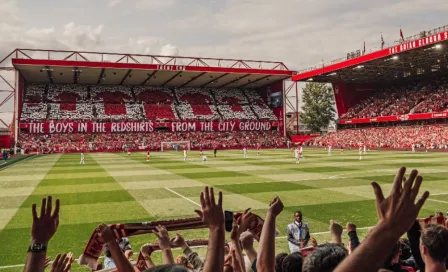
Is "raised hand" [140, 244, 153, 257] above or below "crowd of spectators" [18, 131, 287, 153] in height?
below

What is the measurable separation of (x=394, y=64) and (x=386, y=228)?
59092mm

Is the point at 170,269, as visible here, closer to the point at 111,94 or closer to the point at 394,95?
the point at 394,95

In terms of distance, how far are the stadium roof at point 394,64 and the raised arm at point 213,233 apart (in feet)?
150

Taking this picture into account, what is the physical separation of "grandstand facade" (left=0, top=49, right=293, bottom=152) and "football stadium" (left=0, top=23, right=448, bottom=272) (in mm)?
282

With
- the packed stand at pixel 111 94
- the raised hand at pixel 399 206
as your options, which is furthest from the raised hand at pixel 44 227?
the packed stand at pixel 111 94

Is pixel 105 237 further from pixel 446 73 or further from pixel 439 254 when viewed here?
pixel 446 73

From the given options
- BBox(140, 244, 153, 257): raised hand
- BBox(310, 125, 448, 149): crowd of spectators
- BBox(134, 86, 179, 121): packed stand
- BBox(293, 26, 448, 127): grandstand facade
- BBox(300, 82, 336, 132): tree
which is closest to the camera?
BBox(140, 244, 153, 257): raised hand

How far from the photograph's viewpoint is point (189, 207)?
15570 mm

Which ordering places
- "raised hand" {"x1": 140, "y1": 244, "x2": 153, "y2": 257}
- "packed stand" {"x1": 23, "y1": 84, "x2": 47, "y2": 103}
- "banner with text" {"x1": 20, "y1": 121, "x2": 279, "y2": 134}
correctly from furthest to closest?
"packed stand" {"x1": 23, "y1": 84, "x2": 47, "y2": 103}, "banner with text" {"x1": 20, "y1": 121, "x2": 279, "y2": 134}, "raised hand" {"x1": 140, "y1": 244, "x2": 153, "y2": 257}

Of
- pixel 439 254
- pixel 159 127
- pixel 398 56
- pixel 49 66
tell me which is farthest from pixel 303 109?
pixel 439 254

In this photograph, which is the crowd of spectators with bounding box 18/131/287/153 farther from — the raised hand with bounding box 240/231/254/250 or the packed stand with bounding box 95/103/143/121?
the raised hand with bounding box 240/231/254/250

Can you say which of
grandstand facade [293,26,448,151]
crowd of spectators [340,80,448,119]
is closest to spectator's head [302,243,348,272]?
grandstand facade [293,26,448,151]

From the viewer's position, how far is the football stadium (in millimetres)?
3312

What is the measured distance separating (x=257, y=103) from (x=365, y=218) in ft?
232
